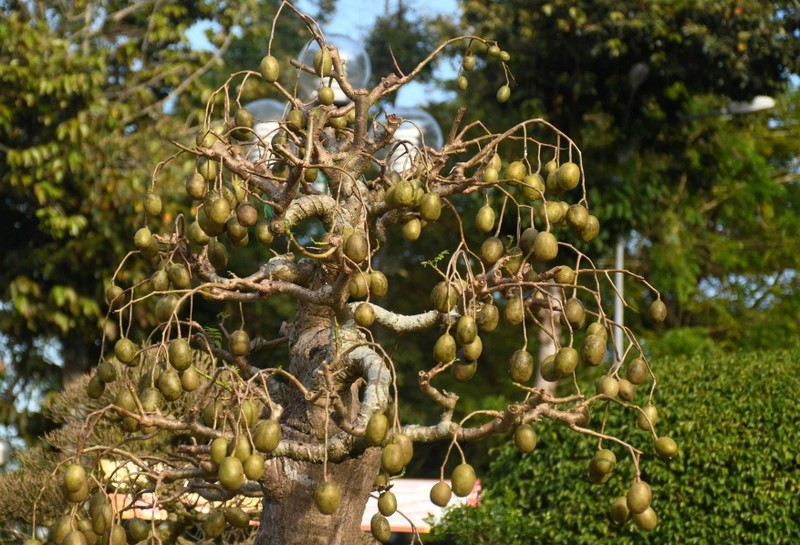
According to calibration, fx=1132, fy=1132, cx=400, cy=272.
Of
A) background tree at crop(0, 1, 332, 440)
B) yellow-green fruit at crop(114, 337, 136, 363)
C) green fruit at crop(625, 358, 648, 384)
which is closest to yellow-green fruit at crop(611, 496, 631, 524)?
A: green fruit at crop(625, 358, 648, 384)

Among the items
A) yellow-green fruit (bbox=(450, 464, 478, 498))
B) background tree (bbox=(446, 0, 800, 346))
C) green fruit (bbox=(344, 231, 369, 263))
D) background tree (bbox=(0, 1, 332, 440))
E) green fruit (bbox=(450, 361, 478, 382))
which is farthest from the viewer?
background tree (bbox=(446, 0, 800, 346))

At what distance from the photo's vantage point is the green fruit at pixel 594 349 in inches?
108

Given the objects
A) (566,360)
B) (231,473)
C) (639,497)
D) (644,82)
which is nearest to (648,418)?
(639,497)

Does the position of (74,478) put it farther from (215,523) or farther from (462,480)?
(462,480)

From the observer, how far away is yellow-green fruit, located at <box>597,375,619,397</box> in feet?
9.16

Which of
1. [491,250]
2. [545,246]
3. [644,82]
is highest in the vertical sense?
[545,246]

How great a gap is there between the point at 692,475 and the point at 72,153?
6362 millimetres

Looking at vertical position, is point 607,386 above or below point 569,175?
below

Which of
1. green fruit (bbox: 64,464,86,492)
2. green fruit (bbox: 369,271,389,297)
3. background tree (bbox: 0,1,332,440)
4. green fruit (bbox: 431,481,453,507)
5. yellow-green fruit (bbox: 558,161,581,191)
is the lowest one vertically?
background tree (bbox: 0,1,332,440)

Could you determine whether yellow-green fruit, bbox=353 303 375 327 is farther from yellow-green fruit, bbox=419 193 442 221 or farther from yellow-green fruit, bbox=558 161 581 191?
yellow-green fruit, bbox=558 161 581 191

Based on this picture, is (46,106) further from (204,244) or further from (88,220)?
(204,244)

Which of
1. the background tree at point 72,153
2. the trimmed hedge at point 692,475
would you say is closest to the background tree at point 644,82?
the background tree at point 72,153

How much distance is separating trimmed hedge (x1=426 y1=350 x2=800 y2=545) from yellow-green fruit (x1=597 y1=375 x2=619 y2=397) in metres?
3.23

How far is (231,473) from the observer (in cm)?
237
